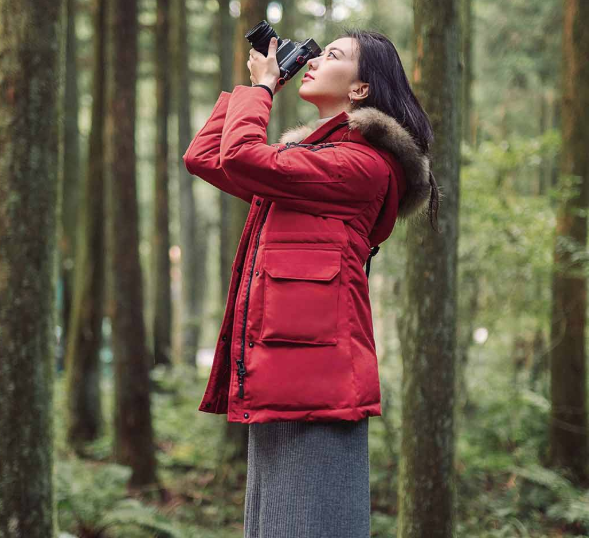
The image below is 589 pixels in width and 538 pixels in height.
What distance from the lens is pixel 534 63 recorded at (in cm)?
1455

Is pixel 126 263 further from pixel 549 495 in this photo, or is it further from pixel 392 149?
pixel 392 149

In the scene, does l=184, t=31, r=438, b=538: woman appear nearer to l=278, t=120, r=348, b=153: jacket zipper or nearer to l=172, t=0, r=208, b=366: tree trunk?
l=278, t=120, r=348, b=153: jacket zipper

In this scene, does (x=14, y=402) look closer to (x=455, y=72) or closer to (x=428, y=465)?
(x=428, y=465)

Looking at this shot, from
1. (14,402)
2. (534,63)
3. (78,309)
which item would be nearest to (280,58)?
(14,402)

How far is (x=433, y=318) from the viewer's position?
419 cm

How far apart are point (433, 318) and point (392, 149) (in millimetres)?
1809

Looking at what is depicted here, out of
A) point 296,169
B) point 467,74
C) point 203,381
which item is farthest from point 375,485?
point 467,74

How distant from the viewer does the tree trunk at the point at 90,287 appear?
394 inches

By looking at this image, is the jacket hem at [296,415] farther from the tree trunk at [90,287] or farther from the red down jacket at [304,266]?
the tree trunk at [90,287]

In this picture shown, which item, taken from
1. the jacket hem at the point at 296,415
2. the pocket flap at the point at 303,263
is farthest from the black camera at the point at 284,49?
the jacket hem at the point at 296,415

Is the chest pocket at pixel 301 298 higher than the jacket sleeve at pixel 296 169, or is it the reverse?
the jacket sleeve at pixel 296 169

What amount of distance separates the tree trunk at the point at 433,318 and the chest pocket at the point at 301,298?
188cm

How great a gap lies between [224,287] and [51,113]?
31.6ft

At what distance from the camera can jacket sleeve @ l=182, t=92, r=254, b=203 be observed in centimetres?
272
